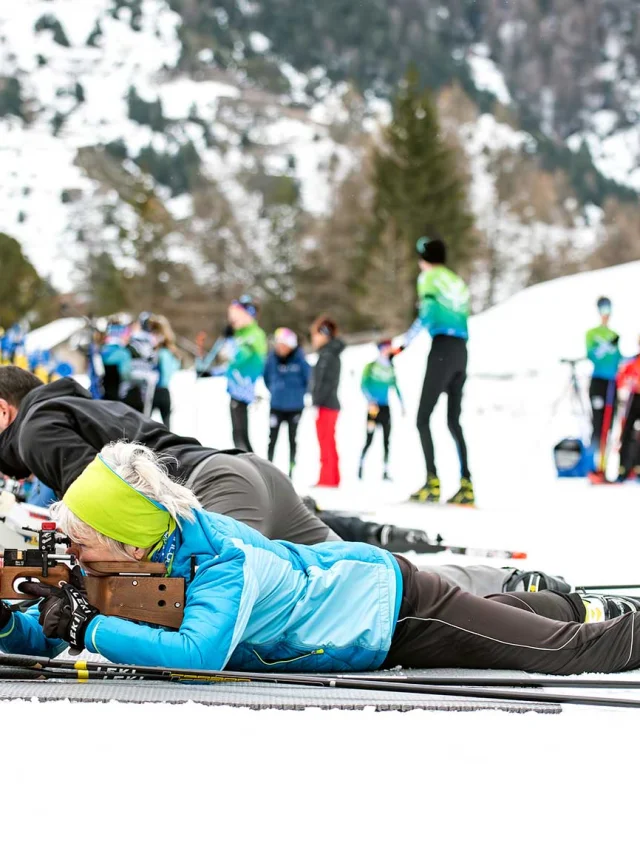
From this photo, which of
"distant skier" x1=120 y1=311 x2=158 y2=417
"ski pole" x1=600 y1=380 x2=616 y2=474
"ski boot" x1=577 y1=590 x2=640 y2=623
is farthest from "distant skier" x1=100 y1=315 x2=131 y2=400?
"ski boot" x1=577 y1=590 x2=640 y2=623

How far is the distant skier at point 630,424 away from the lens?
40.7ft

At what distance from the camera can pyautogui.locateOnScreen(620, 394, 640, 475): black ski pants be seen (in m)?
12.4

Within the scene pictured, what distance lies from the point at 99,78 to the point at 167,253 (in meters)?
115

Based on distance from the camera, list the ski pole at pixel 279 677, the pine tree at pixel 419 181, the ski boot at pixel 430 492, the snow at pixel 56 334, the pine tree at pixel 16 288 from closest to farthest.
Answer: the ski pole at pixel 279 677 → the ski boot at pixel 430 492 → the snow at pixel 56 334 → the pine tree at pixel 419 181 → the pine tree at pixel 16 288

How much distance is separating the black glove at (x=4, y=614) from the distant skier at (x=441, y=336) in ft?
20.5

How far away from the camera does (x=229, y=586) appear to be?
334 centimetres

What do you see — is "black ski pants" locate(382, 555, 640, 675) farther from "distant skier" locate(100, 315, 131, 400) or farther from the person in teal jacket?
"distant skier" locate(100, 315, 131, 400)

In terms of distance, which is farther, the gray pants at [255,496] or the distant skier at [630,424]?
the distant skier at [630,424]

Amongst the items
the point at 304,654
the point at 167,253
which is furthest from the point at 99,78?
the point at 304,654

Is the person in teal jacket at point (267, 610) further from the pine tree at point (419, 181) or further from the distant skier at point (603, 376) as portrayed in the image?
the pine tree at point (419, 181)

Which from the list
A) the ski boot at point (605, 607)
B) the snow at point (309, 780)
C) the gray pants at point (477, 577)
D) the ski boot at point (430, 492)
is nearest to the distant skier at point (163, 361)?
the ski boot at point (430, 492)

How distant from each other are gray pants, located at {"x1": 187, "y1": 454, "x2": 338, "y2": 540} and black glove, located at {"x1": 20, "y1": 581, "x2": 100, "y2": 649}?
1249 mm

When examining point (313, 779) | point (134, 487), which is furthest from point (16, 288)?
point (313, 779)

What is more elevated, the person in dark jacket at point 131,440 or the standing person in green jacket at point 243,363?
the standing person in green jacket at point 243,363
